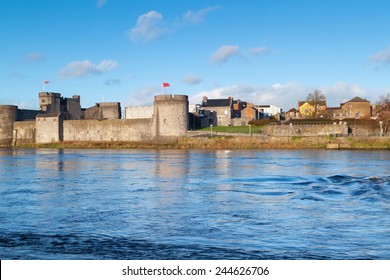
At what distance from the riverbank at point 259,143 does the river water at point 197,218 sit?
62.1 ft

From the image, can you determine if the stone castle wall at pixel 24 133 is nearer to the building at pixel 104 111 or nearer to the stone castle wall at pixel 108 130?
the stone castle wall at pixel 108 130

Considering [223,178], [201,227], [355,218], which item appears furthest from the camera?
[223,178]

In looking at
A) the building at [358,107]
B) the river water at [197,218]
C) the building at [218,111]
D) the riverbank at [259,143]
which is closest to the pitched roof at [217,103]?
the building at [218,111]

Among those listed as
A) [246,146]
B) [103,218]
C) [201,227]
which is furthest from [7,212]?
[246,146]

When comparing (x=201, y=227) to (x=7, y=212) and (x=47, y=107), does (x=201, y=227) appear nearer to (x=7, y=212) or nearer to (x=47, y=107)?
(x=7, y=212)

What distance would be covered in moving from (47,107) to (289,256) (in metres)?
48.7

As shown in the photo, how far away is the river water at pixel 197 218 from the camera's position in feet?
18.8

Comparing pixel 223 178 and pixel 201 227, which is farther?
pixel 223 178

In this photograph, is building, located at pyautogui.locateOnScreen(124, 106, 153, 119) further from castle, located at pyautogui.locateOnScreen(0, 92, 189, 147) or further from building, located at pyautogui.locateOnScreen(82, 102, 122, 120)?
castle, located at pyautogui.locateOnScreen(0, 92, 189, 147)

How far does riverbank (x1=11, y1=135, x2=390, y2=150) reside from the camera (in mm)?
31578

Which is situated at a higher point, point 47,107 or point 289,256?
point 47,107
